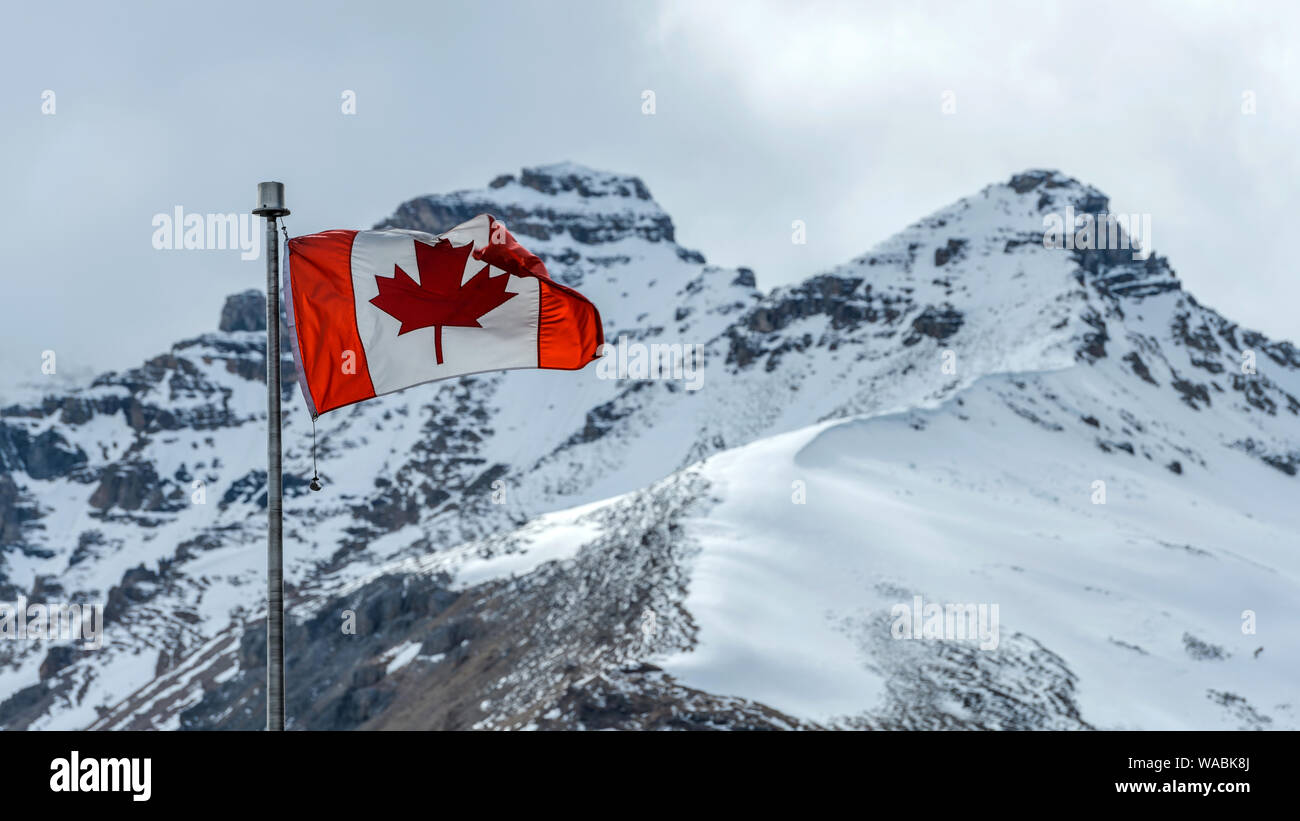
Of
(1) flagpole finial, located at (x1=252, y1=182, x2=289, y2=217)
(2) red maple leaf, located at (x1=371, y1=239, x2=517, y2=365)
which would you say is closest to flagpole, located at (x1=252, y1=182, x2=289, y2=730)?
(1) flagpole finial, located at (x1=252, y1=182, x2=289, y2=217)

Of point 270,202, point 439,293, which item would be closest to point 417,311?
A: point 439,293

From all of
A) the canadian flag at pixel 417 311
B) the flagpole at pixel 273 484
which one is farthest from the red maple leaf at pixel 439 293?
the flagpole at pixel 273 484

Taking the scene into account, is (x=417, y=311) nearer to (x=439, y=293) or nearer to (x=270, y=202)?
(x=439, y=293)

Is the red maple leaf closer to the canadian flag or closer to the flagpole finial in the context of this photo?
the canadian flag

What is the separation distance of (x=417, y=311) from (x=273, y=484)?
294cm

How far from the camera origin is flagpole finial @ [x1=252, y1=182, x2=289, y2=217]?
1269cm

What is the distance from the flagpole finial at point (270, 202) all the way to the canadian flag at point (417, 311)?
154 centimetres

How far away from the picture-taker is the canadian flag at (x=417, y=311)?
14375 millimetres

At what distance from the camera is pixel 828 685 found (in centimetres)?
7044

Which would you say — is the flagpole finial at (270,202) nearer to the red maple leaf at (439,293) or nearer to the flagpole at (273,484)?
the flagpole at (273,484)

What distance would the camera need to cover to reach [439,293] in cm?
1488

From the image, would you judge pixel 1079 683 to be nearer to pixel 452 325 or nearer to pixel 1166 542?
pixel 1166 542

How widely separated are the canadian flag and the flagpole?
3.60 feet

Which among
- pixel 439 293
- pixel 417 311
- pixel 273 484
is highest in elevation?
pixel 439 293
